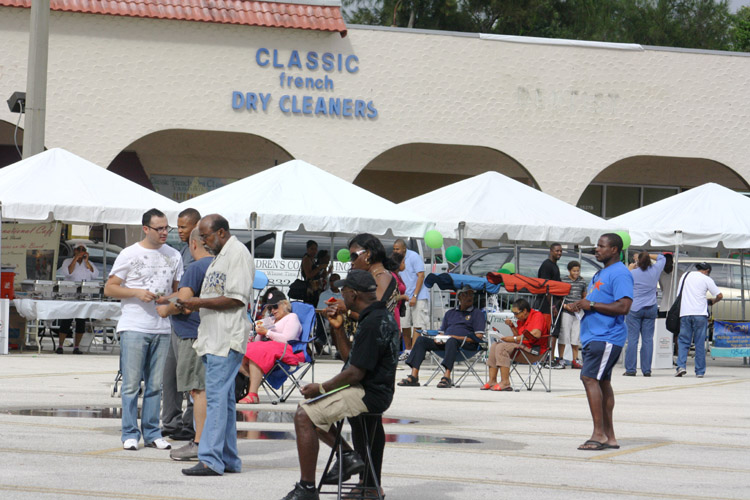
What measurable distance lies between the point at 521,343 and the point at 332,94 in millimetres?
13451

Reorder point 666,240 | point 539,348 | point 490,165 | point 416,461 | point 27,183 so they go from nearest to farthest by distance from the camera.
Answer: point 416,461 < point 539,348 < point 27,183 < point 666,240 < point 490,165

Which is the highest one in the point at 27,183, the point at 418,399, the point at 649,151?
the point at 649,151

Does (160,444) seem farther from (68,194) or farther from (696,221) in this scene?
(696,221)

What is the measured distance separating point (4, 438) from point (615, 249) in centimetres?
508

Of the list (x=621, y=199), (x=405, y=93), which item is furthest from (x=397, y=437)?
(x=621, y=199)

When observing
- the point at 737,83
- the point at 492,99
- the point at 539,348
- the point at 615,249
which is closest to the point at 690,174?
the point at 737,83

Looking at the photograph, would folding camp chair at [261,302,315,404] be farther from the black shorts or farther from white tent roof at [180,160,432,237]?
white tent roof at [180,160,432,237]

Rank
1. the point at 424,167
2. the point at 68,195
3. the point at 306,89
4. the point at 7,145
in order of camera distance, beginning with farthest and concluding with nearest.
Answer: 1. the point at 424,167
2. the point at 7,145
3. the point at 306,89
4. the point at 68,195

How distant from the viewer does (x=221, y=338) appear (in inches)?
310

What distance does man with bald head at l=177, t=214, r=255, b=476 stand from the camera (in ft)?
25.6

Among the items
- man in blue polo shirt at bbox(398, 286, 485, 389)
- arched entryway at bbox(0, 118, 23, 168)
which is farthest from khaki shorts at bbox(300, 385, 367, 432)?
arched entryway at bbox(0, 118, 23, 168)

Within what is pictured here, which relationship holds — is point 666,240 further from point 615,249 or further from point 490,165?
point 490,165

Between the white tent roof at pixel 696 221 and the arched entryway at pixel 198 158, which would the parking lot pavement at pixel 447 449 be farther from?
the arched entryway at pixel 198 158

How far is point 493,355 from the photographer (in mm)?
15109
